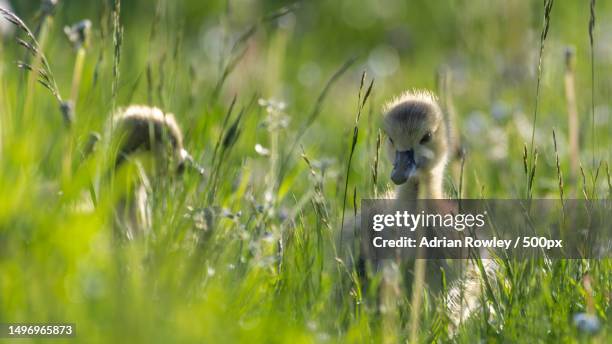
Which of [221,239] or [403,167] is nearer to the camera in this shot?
[221,239]

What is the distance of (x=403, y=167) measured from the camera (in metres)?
4.18

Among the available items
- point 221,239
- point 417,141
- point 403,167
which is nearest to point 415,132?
point 417,141

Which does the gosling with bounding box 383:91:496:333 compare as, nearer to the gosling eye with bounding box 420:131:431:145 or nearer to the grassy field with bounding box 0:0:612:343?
the gosling eye with bounding box 420:131:431:145

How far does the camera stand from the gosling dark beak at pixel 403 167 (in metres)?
4.03

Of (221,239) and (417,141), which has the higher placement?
(417,141)

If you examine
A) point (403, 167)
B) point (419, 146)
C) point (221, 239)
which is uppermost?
point (419, 146)

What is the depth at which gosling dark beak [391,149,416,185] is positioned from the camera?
4029mm

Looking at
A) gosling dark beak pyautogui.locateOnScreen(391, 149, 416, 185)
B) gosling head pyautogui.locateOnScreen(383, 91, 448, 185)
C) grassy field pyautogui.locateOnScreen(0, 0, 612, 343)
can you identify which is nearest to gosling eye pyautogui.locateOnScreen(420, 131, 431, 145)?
gosling head pyautogui.locateOnScreen(383, 91, 448, 185)

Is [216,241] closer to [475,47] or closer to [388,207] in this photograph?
[388,207]

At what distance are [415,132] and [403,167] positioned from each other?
0.28 metres

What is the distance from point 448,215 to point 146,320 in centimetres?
205

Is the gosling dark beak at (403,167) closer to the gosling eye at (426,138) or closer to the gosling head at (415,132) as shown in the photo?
the gosling head at (415,132)

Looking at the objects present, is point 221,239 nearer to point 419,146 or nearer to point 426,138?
point 419,146

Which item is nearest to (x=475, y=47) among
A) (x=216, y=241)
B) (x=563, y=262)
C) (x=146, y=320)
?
(x=563, y=262)
